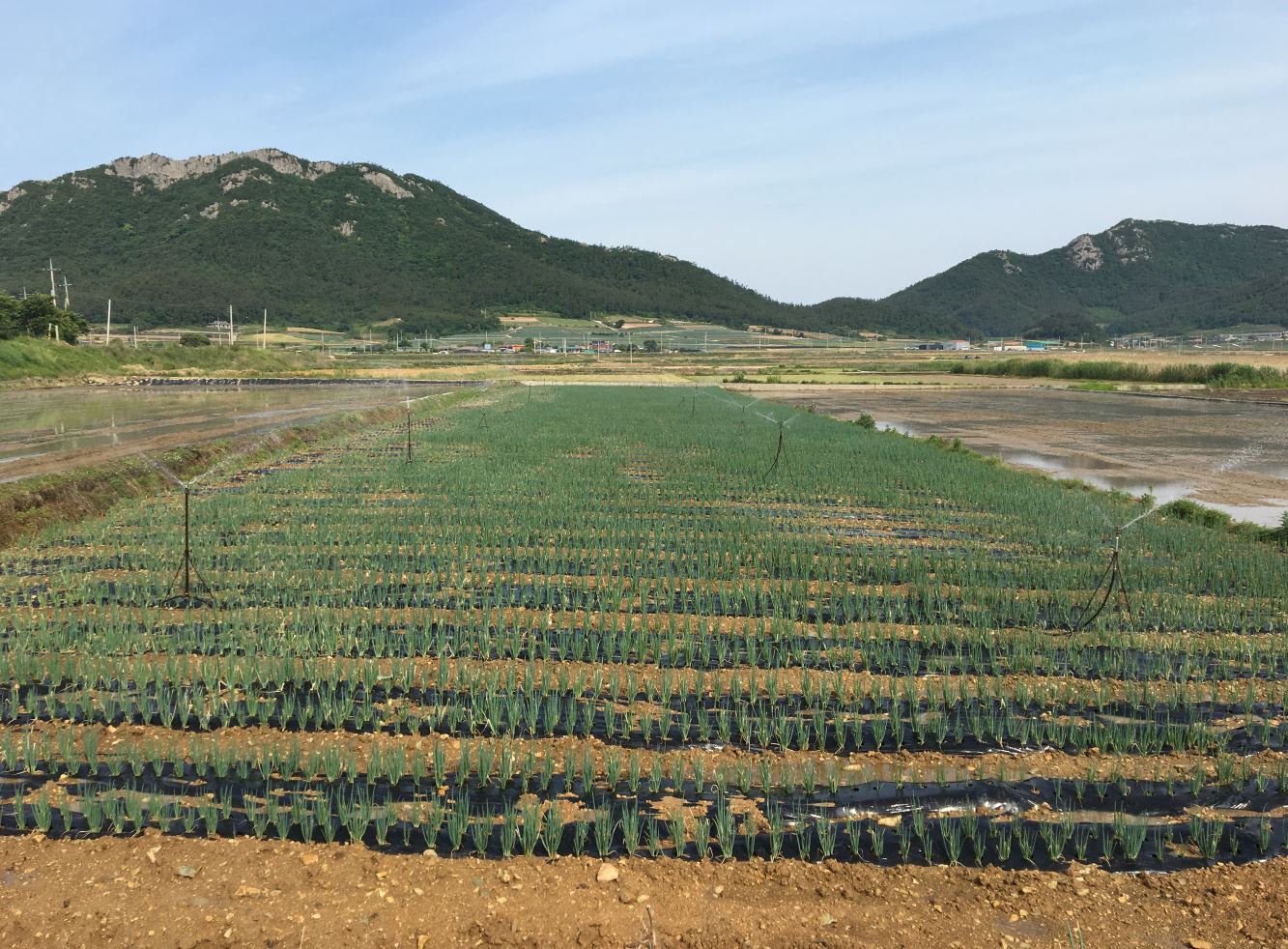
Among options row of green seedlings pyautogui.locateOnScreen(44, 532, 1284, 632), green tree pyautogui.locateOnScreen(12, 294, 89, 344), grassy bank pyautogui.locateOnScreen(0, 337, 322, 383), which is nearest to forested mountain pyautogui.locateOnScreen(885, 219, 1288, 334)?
grassy bank pyautogui.locateOnScreen(0, 337, 322, 383)

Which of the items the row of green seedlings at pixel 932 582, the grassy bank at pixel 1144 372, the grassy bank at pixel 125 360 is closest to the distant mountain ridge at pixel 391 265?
the grassy bank at pixel 125 360

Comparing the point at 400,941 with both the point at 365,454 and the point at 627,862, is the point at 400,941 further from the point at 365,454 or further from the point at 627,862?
the point at 365,454

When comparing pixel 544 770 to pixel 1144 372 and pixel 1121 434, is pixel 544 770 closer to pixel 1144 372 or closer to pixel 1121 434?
pixel 1121 434

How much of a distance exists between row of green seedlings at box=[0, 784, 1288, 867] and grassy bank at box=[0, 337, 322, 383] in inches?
1418

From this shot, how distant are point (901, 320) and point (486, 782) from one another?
452 ft

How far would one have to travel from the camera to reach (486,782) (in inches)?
169

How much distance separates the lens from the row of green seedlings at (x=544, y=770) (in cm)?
431

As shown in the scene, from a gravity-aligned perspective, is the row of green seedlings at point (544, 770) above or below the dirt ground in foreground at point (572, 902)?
above

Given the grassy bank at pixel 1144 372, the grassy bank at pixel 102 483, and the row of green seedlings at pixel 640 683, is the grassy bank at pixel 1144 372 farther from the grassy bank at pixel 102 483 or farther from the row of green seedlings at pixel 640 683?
the row of green seedlings at pixel 640 683

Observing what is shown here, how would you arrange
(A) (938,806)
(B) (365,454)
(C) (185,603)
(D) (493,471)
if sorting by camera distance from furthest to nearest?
(B) (365,454) → (D) (493,471) → (C) (185,603) → (A) (938,806)

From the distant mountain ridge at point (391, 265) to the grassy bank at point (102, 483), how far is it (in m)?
68.1

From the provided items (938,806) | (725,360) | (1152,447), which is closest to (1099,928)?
(938,806)

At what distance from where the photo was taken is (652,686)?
5566 millimetres

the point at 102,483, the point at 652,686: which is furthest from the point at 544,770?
the point at 102,483
